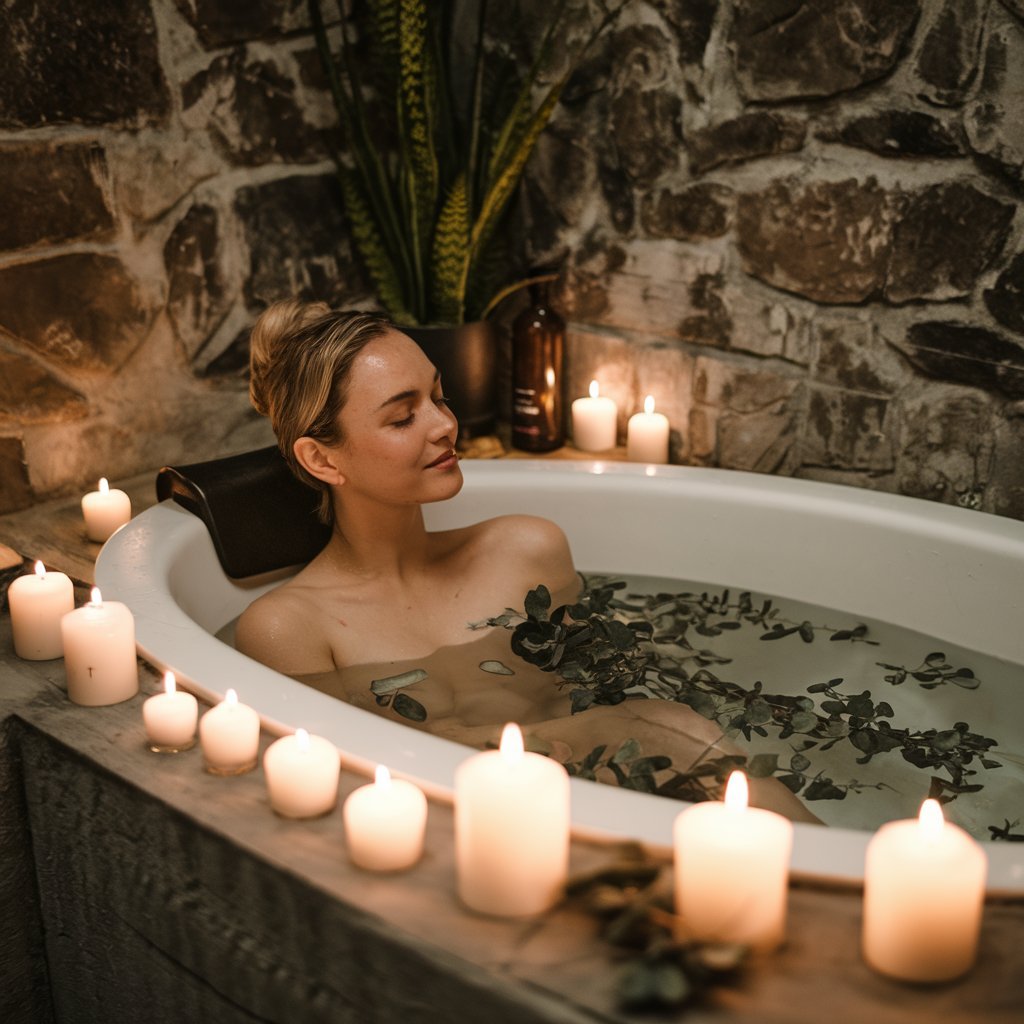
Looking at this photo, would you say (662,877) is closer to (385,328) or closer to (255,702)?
(255,702)

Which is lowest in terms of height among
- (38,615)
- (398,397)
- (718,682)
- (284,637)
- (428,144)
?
(718,682)

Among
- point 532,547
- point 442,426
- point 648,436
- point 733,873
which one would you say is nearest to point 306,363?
point 442,426

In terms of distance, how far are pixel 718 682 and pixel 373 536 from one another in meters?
0.58

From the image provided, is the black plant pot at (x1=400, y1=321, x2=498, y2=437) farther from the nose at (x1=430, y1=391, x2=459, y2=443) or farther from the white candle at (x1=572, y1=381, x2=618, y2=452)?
the nose at (x1=430, y1=391, x2=459, y2=443)

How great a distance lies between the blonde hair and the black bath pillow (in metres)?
0.11

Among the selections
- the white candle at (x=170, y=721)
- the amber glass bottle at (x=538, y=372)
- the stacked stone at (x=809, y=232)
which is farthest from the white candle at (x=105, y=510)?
the stacked stone at (x=809, y=232)

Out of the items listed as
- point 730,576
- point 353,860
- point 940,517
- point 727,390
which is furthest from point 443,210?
point 353,860

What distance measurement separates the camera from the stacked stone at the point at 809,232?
1969 millimetres

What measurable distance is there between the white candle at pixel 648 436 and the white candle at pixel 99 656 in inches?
49.5

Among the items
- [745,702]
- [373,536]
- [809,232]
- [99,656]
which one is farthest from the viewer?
[809,232]

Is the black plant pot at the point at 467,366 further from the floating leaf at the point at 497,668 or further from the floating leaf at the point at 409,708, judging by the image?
the floating leaf at the point at 409,708

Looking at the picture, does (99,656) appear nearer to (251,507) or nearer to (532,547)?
(251,507)

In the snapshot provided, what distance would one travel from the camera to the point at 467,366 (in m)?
2.49

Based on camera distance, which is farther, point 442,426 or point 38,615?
point 442,426
